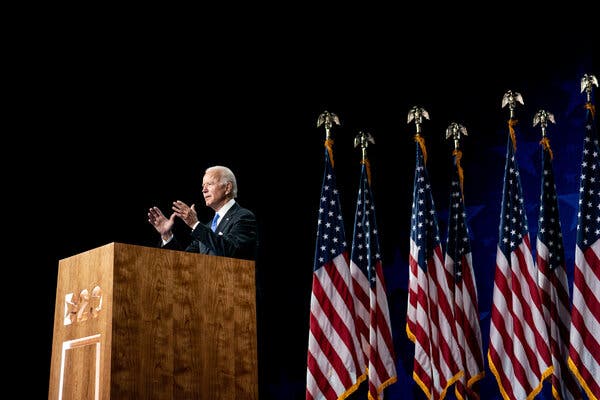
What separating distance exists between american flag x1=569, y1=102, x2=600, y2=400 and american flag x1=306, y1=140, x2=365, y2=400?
53.4 inches

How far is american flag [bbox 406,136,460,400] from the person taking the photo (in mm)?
5121

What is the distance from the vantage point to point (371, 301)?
17.9ft

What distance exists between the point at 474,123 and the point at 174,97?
2740mm

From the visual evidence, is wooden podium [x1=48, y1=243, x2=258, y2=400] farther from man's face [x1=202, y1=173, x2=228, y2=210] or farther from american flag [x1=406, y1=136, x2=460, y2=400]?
american flag [x1=406, y1=136, x2=460, y2=400]

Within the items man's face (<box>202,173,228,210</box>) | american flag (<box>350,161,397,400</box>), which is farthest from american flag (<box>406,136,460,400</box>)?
man's face (<box>202,173,228,210</box>)

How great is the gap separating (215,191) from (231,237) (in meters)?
0.55

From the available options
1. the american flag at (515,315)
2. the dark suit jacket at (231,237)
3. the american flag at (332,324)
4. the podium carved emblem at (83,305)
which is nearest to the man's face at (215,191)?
the dark suit jacket at (231,237)

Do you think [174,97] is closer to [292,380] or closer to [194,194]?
[194,194]

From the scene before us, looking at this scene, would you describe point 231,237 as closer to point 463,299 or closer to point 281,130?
point 463,299

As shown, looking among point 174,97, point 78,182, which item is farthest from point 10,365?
point 174,97

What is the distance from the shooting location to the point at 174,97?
7.48 metres

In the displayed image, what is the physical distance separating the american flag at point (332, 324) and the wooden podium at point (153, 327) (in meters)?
1.02

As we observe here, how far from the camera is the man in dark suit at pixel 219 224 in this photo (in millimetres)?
4547

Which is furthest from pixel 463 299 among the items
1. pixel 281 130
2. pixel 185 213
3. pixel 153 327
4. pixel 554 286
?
pixel 281 130
